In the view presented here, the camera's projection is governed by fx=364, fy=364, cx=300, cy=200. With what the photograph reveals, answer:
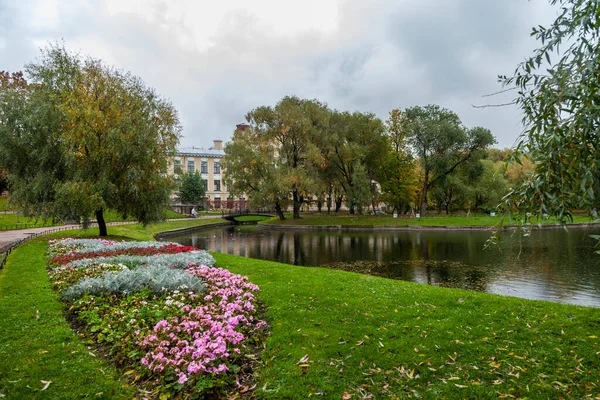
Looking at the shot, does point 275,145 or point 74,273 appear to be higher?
point 275,145

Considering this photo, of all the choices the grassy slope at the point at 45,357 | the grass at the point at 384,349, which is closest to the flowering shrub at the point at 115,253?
the grass at the point at 384,349

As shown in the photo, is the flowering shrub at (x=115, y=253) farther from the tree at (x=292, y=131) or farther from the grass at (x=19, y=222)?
the tree at (x=292, y=131)

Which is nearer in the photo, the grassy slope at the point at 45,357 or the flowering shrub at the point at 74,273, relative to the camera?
the grassy slope at the point at 45,357

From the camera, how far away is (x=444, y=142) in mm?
46406

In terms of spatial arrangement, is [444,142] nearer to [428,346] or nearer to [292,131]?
[292,131]

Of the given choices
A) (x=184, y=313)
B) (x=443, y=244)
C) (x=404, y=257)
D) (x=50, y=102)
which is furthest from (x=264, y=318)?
(x=443, y=244)

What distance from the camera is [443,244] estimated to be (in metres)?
28.8

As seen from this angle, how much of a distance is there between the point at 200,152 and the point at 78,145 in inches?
2615

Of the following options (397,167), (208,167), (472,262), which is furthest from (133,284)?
(208,167)

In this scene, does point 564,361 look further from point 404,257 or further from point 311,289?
point 404,257

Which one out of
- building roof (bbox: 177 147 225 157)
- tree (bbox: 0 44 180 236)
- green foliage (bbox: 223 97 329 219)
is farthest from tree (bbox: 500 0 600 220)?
building roof (bbox: 177 147 225 157)

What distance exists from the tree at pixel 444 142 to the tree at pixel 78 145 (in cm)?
3512

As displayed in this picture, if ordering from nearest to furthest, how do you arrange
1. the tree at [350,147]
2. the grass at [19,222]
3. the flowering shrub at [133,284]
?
1. the flowering shrub at [133,284]
2. the grass at [19,222]
3. the tree at [350,147]

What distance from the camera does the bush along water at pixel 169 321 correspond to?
5250 millimetres
